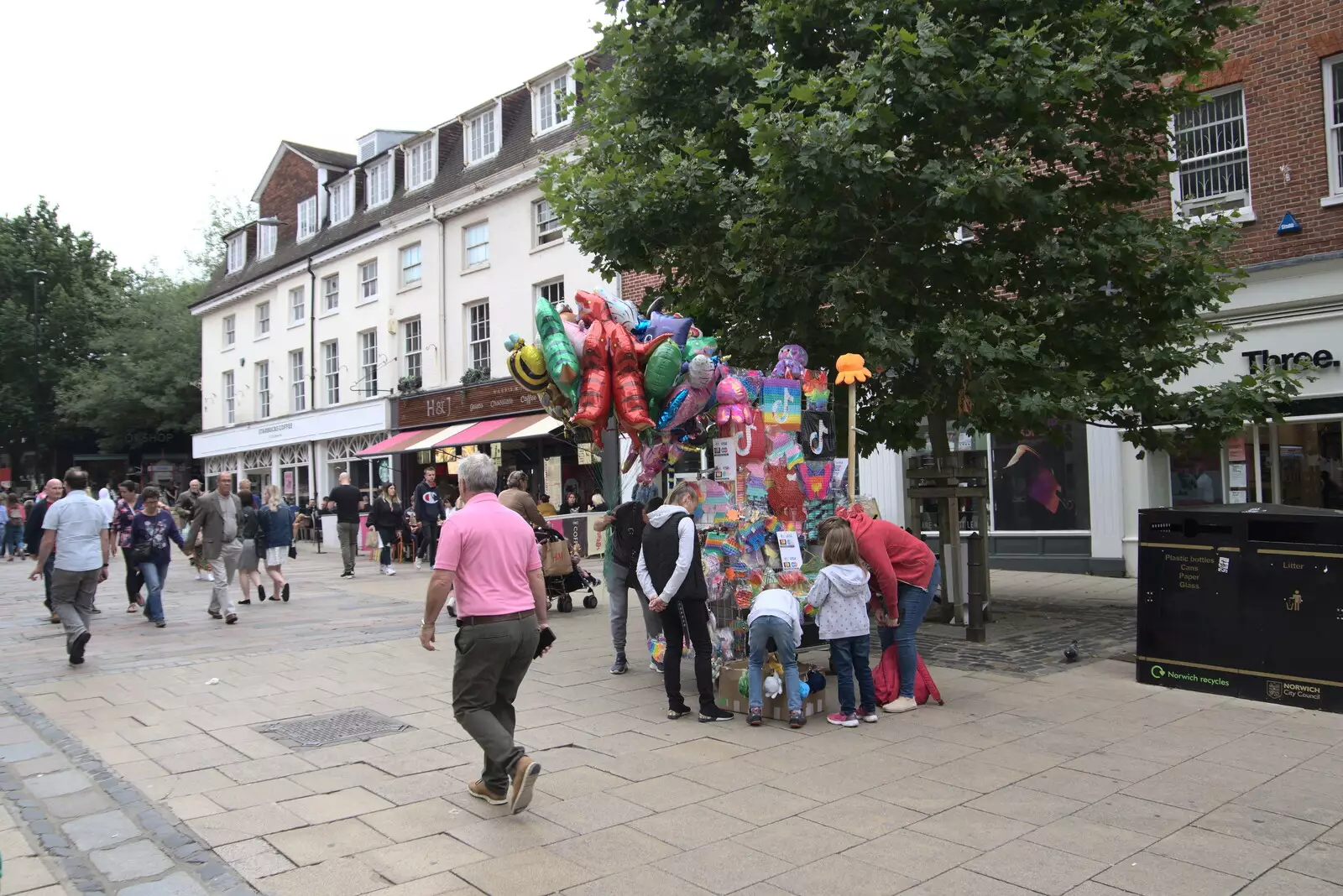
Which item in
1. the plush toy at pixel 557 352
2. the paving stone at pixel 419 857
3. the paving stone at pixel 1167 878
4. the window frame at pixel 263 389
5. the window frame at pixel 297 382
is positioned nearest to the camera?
the paving stone at pixel 1167 878

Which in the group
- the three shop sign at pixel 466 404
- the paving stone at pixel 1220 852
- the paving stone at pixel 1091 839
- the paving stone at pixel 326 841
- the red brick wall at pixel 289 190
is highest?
the red brick wall at pixel 289 190

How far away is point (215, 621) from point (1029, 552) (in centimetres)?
1222

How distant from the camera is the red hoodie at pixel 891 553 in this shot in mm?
7152

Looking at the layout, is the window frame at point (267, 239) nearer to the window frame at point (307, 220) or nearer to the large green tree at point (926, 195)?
the window frame at point (307, 220)

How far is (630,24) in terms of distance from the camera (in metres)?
11.0

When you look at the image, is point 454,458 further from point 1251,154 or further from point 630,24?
point 1251,154

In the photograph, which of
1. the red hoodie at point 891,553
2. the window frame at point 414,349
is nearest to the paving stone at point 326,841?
the red hoodie at point 891,553

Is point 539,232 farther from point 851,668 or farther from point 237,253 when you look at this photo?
point 237,253

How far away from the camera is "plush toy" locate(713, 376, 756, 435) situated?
8141mm

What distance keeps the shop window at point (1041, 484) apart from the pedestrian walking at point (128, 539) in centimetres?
1228

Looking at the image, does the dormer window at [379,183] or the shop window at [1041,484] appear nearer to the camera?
the shop window at [1041,484]

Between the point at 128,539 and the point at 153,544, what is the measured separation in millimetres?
497

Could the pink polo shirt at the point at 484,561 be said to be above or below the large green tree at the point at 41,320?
below

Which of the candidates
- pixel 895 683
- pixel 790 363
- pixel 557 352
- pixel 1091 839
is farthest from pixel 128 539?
pixel 1091 839
